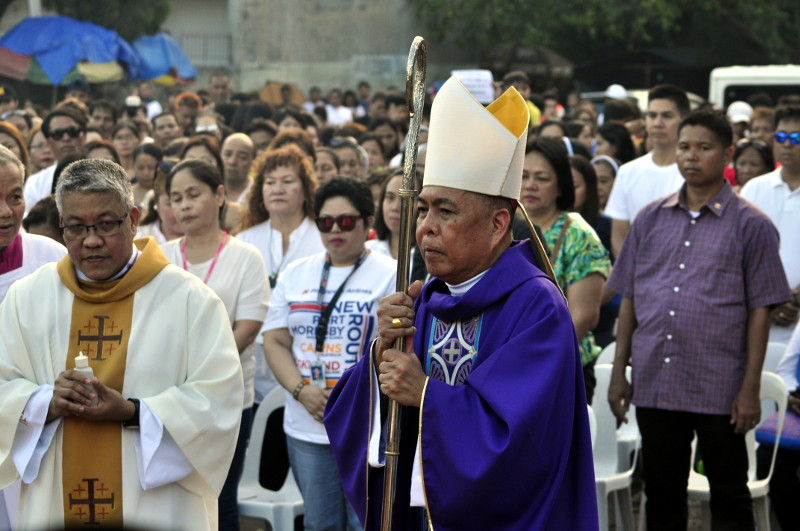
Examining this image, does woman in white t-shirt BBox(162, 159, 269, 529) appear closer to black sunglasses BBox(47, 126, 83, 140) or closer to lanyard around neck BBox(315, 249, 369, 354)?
lanyard around neck BBox(315, 249, 369, 354)

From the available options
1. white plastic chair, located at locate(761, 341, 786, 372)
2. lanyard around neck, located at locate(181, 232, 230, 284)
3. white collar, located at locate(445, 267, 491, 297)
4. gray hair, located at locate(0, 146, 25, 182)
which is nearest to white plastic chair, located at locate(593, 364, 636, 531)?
white plastic chair, located at locate(761, 341, 786, 372)

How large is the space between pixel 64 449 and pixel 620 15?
99.7 feet

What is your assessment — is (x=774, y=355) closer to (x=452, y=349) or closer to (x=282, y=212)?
(x=282, y=212)

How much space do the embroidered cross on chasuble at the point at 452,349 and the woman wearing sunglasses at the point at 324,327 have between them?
1.85m

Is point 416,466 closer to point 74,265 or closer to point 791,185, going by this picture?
point 74,265

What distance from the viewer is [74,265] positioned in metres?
4.53

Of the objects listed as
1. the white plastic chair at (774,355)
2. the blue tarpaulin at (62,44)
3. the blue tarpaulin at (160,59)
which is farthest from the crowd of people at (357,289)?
the blue tarpaulin at (160,59)

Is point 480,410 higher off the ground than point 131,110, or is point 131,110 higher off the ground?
point 131,110

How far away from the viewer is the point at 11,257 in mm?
5121

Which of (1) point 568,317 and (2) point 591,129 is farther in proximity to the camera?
(2) point 591,129

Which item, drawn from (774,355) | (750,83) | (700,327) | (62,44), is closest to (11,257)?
(700,327)

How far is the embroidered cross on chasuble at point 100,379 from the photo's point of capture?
173 inches

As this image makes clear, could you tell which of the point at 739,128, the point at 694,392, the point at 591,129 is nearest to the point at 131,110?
the point at 591,129

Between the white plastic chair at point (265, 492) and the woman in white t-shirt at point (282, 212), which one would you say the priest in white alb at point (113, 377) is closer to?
the white plastic chair at point (265, 492)
